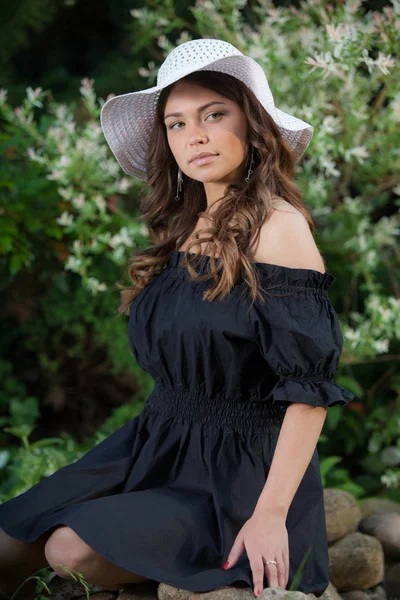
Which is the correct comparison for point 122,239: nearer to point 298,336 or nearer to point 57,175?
point 57,175

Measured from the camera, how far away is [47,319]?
13.9 ft

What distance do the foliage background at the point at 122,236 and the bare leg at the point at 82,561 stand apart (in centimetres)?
127

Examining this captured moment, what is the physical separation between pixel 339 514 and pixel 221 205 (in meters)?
1.39

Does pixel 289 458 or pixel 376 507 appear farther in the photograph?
pixel 376 507

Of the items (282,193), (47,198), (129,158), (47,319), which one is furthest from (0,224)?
(282,193)

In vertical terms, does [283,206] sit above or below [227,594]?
above

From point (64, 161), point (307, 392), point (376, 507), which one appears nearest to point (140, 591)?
point (307, 392)

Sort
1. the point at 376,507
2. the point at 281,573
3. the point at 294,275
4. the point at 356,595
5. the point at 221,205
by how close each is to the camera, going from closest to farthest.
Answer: the point at 281,573
the point at 294,275
the point at 221,205
the point at 356,595
the point at 376,507

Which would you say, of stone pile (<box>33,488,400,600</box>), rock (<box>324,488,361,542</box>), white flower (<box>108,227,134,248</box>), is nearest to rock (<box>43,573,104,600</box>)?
stone pile (<box>33,488,400,600</box>)

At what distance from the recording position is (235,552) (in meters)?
1.90

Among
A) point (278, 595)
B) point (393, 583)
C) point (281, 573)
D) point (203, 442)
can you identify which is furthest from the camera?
point (393, 583)

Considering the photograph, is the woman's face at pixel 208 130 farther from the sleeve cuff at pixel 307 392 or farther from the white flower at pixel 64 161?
the white flower at pixel 64 161

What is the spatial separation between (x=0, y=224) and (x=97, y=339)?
2.81ft

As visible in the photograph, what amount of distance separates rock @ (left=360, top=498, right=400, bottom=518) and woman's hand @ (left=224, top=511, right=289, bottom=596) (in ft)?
5.16
